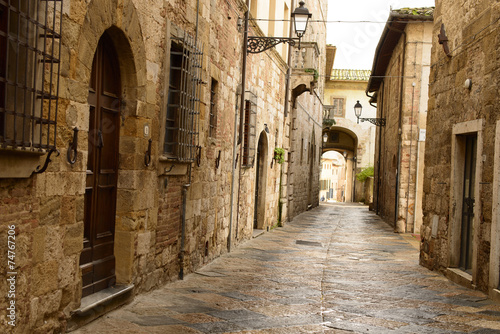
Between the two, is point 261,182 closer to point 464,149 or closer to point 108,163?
point 464,149

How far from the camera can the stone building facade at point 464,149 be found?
680cm

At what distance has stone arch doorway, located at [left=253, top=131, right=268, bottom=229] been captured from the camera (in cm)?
1349

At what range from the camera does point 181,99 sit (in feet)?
21.7

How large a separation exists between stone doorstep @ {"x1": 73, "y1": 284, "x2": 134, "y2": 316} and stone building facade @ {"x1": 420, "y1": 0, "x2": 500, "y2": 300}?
13.6ft

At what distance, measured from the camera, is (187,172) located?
285 inches

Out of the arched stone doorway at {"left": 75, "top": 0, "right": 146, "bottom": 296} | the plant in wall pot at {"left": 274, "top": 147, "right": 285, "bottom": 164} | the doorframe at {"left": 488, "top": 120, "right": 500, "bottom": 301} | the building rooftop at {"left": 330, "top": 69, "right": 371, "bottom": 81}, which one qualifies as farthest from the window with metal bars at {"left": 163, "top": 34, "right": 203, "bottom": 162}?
the building rooftop at {"left": 330, "top": 69, "right": 371, "bottom": 81}

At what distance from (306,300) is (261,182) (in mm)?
7365

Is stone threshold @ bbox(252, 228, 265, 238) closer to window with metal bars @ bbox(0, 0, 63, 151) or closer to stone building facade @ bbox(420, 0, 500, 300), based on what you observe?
stone building facade @ bbox(420, 0, 500, 300)

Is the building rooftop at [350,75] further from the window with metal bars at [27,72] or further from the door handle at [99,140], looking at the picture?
the window with metal bars at [27,72]

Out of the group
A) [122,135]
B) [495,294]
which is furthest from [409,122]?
[122,135]

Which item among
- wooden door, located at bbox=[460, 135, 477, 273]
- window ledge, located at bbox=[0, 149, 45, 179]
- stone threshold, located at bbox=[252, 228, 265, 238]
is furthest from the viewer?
stone threshold, located at bbox=[252, 228, 265, 238]

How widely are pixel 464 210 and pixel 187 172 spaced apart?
3956mm

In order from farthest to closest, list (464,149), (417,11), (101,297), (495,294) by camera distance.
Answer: (417,11)
(464,149)
(495,294)
(101,297)

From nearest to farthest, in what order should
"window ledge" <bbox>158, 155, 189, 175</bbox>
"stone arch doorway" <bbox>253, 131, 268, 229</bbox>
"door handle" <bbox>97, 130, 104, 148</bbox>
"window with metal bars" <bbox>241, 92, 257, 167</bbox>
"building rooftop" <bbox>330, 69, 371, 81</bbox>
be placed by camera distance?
"door handle" <bbox>97, 130, 104, 148</bbox> < "window ledge" <bbox>158, 155, 189, 175</bbox> < "window with metal bars" <bbox>241, 92, 257, 167</bbox> < "stone arch doorway" <bbox>253, 131, 268, 229</bbox> < "building rooftop" <bbox>330, 69, 371, 81</bbox>
